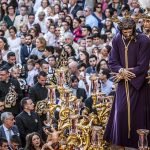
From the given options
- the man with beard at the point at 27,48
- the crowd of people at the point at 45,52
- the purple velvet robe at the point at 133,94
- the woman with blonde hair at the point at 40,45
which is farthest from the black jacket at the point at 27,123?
the man with beard at the point at 27,48

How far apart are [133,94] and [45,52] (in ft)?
20.3

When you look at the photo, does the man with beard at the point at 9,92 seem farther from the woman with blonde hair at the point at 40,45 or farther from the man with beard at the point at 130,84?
the man with beard at the point at 130,84

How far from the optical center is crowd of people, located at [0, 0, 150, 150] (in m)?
12.6

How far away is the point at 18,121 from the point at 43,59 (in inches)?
109

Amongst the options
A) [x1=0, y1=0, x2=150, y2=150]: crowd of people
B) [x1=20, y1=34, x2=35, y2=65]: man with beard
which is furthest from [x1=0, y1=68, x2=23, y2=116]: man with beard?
[x1=20, y1=34, x2=35, y2=65]: man with beard

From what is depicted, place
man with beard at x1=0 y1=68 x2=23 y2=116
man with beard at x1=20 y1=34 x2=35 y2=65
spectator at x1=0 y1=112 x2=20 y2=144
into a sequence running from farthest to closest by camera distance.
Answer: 1. man with beard at x1=20 y1=34 x2=35 y2=65
2. man with beard at x1=0 y1=68 x2=23 y2=116
3. spectator at x1=0 y1=112 x2=20 y2=144

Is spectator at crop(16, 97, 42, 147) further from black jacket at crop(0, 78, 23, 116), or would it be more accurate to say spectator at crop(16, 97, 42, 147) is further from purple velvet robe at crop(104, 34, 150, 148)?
→ purple velvet robe at crop(104, 34, 150, 148)

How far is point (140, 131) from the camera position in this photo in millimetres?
9328

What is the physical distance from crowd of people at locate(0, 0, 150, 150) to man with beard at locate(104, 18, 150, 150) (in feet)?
0.19


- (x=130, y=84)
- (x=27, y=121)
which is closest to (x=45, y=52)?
(x=27, y=121)

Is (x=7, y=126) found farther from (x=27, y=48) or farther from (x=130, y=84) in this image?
(x=27, y=48)

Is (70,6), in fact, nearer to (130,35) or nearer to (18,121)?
(18,121)

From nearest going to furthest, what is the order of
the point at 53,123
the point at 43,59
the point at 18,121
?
1. the point at 53,123
2. the point at 18,121
3. the point at 43,59

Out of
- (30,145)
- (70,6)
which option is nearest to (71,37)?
(70,6)
